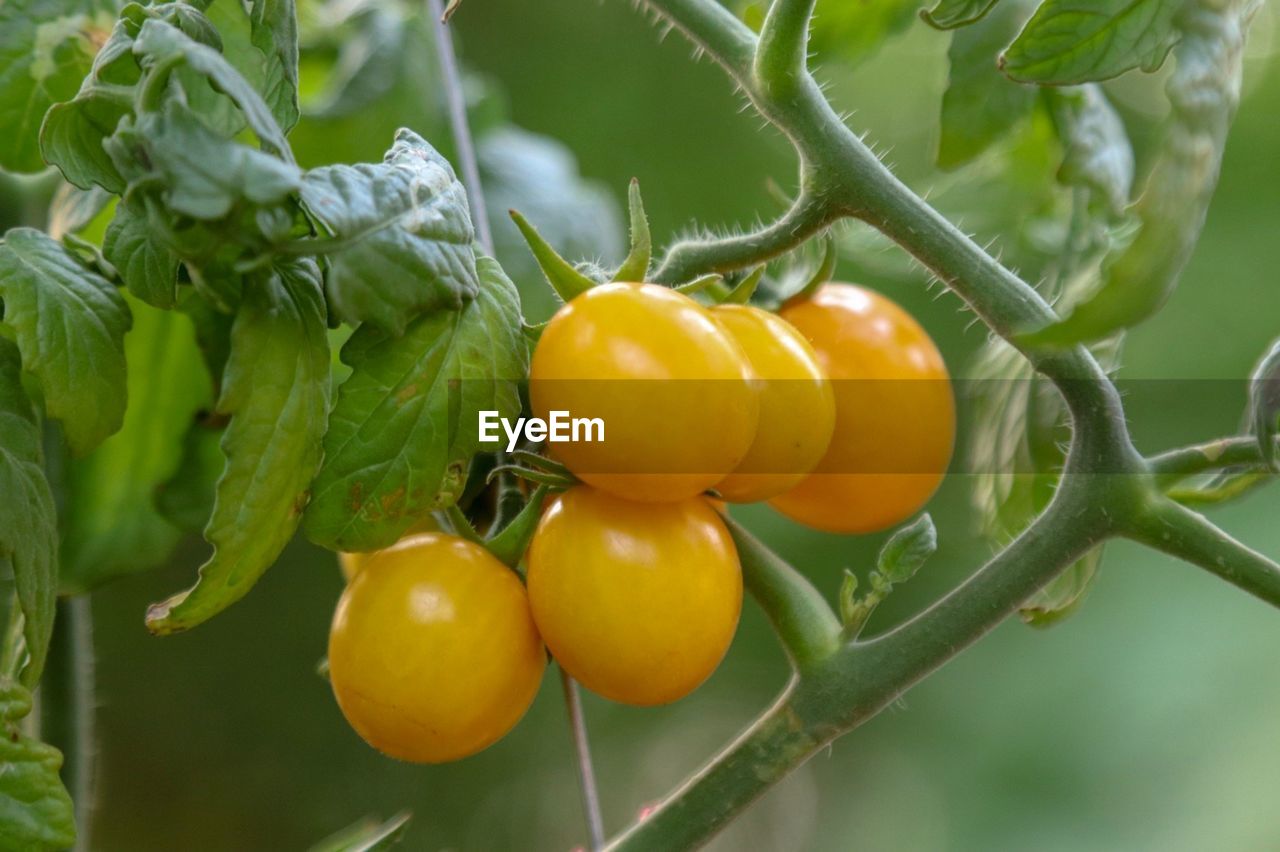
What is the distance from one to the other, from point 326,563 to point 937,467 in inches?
46.2

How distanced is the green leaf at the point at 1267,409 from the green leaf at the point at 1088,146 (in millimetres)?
238

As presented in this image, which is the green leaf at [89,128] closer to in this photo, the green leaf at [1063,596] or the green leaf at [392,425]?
the green leaf at [392,425]

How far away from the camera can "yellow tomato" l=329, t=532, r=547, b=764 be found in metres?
0.49

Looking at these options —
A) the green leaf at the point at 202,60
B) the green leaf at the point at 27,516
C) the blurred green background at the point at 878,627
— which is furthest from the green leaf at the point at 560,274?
the blurred green background at the point at 878,627

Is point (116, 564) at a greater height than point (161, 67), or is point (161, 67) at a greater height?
point (161, 67)

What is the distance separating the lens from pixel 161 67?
1.32 ft

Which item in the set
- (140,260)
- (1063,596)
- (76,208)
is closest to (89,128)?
(140,260)

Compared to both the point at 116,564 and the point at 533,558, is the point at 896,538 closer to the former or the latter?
the point at 533,558

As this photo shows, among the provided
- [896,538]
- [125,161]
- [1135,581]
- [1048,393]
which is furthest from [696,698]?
[125,161]

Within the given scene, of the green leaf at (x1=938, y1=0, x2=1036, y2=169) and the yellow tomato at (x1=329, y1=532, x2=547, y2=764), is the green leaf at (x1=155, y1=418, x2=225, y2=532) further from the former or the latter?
the green leaf at (x1=938, y1=0, x2=1036, y2=169)

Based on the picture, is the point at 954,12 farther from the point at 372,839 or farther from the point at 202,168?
the point at 372,839

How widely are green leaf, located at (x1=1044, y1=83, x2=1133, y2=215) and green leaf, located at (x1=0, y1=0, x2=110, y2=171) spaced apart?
522 millimetres

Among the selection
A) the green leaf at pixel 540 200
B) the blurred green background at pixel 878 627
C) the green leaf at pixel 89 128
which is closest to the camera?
the green leaf at pixel 89 128

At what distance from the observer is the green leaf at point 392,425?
0.45m
